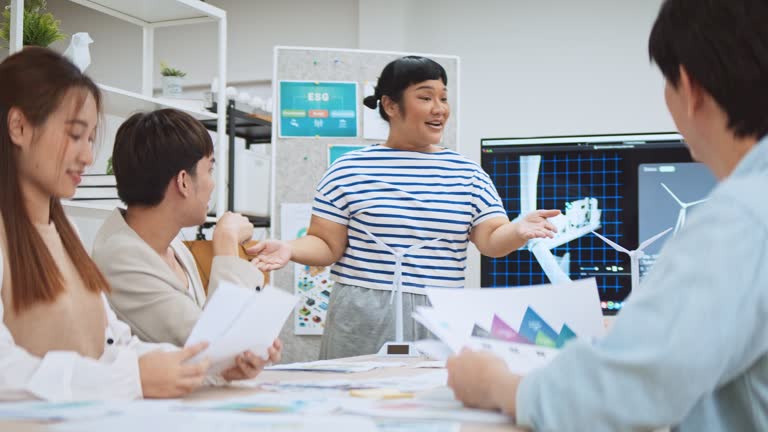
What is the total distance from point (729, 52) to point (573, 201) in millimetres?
2215

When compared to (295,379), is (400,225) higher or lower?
higher

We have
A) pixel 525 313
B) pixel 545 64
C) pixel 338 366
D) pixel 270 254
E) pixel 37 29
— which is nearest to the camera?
pixel 525 313

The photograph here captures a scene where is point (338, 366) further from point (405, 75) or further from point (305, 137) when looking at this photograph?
point (305, 137)

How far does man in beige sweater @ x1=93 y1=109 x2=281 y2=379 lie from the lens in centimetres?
138

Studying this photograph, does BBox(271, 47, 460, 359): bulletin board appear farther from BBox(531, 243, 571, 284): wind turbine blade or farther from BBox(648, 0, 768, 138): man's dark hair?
BBox(648, 0, 768, 138): man's dark hair

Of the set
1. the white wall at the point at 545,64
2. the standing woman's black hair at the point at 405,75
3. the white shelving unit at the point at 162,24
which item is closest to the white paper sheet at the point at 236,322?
the standing woman's black hair at the point at 405,75

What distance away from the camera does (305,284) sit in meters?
3.62

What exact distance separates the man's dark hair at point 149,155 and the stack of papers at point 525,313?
2.39 ft

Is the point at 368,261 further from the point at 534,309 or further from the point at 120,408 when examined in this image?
the point at 120,408

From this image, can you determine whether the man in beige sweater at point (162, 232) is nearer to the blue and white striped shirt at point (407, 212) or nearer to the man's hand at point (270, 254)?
the man's hand at point (270, 254)

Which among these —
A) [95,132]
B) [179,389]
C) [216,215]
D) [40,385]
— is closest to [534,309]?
[179,389]

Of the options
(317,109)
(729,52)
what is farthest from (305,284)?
(729,52)

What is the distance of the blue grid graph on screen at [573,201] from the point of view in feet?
A: 9.51

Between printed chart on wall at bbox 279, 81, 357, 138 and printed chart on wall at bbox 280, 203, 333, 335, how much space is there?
34cm
